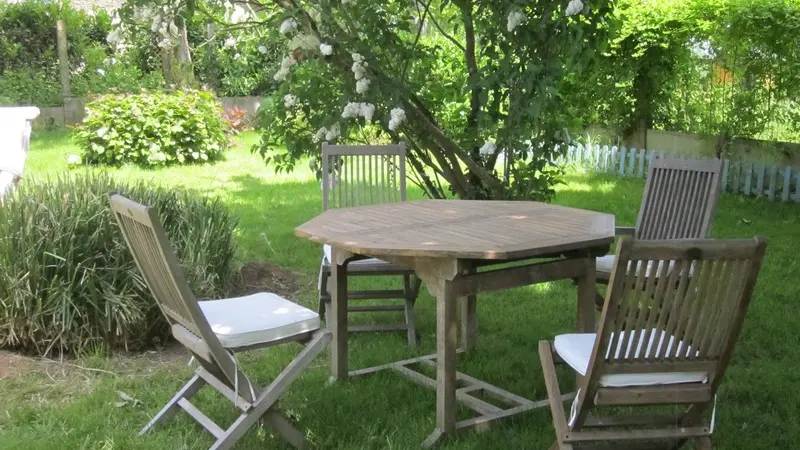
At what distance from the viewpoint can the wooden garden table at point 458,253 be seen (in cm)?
312

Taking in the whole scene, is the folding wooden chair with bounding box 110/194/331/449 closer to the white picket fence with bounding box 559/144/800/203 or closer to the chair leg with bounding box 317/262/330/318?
the chair leg with bounding box 317/262/330/318

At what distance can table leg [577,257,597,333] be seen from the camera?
3514mm

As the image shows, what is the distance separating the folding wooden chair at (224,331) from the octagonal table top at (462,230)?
39 centimetres

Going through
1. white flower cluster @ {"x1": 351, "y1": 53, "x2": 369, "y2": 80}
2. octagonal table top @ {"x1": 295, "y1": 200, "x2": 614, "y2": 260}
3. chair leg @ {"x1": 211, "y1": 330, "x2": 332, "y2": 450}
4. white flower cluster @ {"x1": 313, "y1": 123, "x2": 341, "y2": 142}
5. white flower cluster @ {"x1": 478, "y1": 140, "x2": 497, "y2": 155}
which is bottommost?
chair leg @ {"x1": 211, "y1": 330, "x2": 332, "y2": 450}

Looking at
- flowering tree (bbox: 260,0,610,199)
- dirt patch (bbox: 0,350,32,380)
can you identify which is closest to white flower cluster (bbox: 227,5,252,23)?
flowering tree (bbox: 260,0,610,199)

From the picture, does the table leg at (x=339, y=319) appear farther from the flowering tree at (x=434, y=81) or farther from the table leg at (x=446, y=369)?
the flowering tree at (x=434, y=81)

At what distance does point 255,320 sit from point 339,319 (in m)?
0.79

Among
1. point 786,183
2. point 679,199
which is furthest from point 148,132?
point 679,199

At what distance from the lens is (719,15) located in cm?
868

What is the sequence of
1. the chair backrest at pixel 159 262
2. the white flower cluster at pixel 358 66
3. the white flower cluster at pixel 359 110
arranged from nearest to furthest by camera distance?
the chair backrest at pixel 159 262 → the white flower cluster at pixel 358 66 → the white flower cluster at pixel 359 110

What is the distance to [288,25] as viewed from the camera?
536 centimetres

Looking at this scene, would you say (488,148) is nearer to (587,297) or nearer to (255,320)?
(587,297)

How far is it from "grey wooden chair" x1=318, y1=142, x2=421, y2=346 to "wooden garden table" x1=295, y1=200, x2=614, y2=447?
0.45m

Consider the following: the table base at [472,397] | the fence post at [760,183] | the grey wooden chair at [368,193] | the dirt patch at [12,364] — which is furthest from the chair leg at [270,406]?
the fence post at [760,183]
